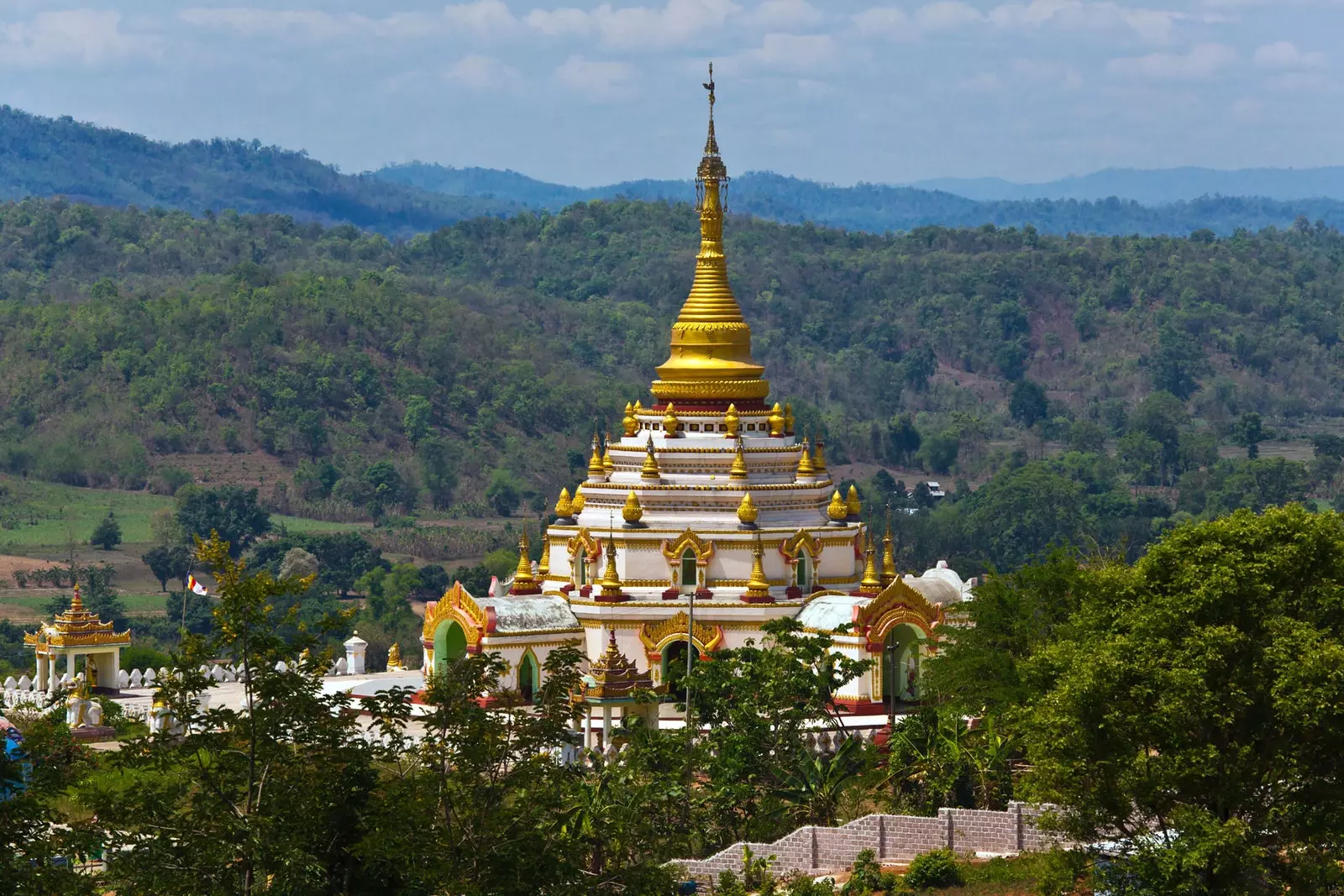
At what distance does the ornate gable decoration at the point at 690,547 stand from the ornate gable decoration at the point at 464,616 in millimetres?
3972

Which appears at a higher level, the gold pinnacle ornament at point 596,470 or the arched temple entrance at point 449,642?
the gold pinnacle ornament at point 596,470

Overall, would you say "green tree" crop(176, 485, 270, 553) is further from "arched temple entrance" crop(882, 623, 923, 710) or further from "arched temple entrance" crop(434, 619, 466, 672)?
"arched temple entrance" crop(882, 623, 923, 710)

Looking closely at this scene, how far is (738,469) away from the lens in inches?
2222

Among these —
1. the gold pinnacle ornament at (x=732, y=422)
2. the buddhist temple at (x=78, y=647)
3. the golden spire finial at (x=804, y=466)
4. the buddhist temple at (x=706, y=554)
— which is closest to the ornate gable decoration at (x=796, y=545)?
the buddhist temple at (x=706, y=554)

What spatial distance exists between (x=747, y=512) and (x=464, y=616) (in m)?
6.04

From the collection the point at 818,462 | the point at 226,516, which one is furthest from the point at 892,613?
the point at 226,516

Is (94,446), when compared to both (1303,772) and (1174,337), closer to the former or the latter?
(1174,337)

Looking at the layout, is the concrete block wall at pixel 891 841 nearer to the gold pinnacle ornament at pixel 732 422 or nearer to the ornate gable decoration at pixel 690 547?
the ornate gable decoration at pixel 690 547

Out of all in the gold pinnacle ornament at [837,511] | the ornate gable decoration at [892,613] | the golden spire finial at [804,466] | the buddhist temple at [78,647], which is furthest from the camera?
the buddhist temple at [78,647]

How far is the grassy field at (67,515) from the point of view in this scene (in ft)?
382

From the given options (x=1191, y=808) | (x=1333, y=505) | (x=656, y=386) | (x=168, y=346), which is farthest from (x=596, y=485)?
(x=168, y=346)

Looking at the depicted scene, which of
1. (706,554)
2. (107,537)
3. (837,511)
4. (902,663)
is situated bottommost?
(107,537)

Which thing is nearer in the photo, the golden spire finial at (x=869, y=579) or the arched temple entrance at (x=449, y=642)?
the golden spire finial at (x=869, y=579)

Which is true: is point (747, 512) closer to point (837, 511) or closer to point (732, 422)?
point (837, 511)
